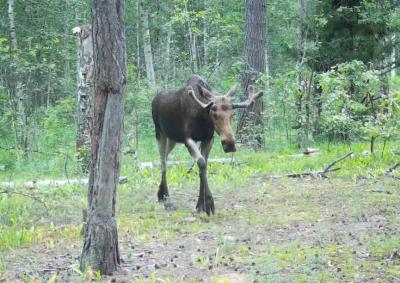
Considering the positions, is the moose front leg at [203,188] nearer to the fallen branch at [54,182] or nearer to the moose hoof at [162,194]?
the moose hoof at [162,194]

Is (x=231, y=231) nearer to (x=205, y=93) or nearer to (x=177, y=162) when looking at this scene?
(x=205, y=93)

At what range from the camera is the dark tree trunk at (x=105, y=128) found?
20.7ft

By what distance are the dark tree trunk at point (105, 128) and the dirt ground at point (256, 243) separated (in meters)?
0.31

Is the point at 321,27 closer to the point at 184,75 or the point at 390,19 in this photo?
the point at 390,19

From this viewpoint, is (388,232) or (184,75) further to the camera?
(184,75)

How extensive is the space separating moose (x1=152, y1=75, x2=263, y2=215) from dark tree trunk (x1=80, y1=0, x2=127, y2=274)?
3.46 meters

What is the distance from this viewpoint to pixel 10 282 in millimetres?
6398

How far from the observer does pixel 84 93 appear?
14102 mm

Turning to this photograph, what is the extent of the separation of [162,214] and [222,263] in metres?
3.20

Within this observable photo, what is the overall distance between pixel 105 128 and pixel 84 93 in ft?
26.1

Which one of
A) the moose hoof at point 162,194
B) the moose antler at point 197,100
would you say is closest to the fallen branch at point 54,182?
the moose hoof at point 162,194

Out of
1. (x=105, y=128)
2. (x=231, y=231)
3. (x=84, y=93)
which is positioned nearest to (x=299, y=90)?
(x=84, y=93)

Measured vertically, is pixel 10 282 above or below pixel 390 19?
below

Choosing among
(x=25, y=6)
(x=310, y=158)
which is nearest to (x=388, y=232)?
(x=310, y=158)
